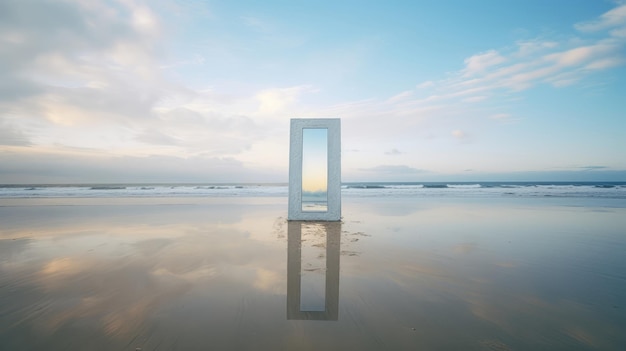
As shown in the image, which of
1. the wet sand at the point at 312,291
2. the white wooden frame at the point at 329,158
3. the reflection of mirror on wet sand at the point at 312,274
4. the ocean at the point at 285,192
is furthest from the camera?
the ocean at the point at 285,192

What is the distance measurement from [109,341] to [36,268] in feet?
11.2

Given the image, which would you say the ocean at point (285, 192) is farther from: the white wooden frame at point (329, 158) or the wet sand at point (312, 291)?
the wet sand at point (312, 291)

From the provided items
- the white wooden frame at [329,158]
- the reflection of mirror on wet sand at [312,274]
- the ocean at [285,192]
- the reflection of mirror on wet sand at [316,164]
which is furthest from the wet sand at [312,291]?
the ocean at [285,192]

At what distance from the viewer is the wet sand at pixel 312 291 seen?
2.41 m

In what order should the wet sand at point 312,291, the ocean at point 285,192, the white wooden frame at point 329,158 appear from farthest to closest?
the ocean at point 285,192 → the white wooden frame at point 329,158 → the wet sand at point 312,291

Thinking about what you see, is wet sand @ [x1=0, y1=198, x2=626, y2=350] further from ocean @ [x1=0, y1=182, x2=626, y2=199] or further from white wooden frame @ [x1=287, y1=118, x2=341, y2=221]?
ocean @ [x1=0, y1=182, x2=626, y2=199]

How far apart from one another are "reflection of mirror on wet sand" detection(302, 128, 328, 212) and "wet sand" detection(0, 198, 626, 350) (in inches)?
104

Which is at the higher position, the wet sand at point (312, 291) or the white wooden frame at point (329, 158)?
the white wooden frame at point (329, 158)

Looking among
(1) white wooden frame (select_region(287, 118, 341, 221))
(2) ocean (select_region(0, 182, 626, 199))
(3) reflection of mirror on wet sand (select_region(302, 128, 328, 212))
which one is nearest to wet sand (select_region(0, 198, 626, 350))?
(1) white wooden frame (select_region(287, 118, 341, 221))

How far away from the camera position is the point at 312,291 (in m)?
3.47

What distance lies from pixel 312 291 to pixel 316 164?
6184 millimetres

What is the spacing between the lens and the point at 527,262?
4.67 meters

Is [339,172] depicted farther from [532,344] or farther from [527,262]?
[532,344]

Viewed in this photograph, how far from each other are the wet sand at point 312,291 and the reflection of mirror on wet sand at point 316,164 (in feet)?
8.66
